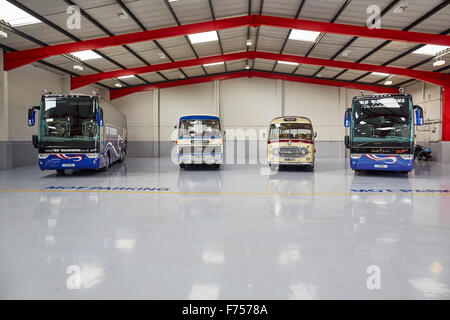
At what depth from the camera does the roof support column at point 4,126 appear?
12.1m

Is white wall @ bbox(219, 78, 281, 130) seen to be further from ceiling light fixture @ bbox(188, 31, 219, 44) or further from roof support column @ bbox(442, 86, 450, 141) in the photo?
roof support column @ bbox(442, 86, 450, 141)

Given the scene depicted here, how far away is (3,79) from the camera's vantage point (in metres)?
12.1

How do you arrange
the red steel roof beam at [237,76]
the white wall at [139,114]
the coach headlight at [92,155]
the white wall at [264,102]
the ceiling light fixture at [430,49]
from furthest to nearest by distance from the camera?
the white wall at [139,114] < the white wall at [264,102] < the red steel roof beam at [237,76] < the ceiling light fixture at [430,49] < the coach headlight at [92,155]

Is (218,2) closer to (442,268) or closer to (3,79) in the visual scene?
(3,79)

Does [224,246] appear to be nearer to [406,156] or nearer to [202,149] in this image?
[202,149]

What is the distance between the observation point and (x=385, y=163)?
32.4ft

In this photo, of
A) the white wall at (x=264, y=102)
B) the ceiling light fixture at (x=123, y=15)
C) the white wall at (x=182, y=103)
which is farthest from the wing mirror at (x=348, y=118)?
the white wall at (x=182, y=103)

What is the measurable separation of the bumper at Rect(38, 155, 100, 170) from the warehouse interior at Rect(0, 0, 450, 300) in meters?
0.50

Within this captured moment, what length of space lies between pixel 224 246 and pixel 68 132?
8.37 metres

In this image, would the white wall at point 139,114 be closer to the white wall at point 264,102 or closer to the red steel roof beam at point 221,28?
the white wall at point 264,102

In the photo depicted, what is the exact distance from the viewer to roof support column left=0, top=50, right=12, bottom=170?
12.1 metres

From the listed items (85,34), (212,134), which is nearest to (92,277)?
(212,134)

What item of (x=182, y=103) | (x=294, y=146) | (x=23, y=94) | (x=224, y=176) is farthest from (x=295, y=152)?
(x=182, y=103)

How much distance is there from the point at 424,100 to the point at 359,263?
66.3 feet
